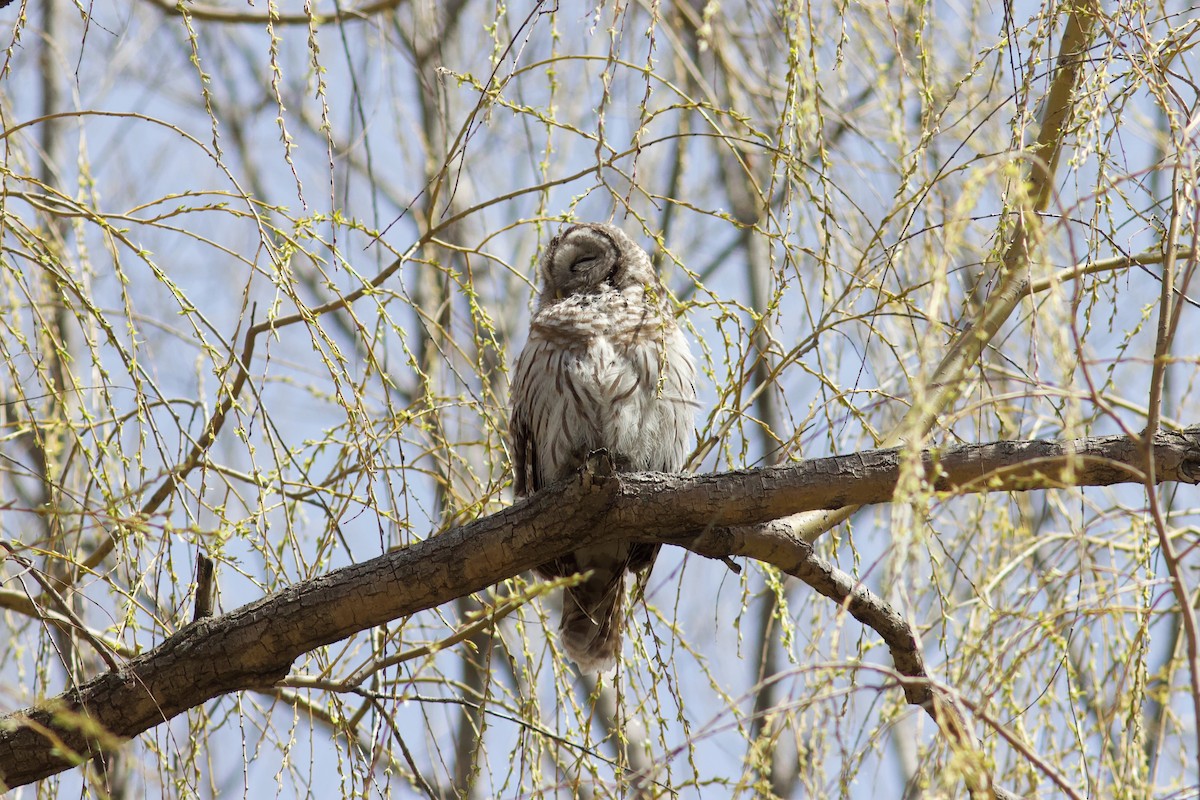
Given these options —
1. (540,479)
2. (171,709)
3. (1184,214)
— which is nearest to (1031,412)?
(1184,214)

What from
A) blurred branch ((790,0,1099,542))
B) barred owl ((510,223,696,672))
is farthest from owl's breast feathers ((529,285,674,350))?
blurred branch ((790,0,1099,542))

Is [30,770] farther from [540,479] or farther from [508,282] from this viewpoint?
[508,282]

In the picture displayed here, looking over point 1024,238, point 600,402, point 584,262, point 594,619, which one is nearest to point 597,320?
point 600,402

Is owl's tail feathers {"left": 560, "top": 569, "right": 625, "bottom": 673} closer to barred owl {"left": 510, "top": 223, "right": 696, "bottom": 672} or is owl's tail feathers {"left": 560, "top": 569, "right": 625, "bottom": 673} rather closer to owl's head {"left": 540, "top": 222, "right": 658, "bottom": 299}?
barred owl {"left": 510, "top": 223, "right": 696, "bottom": 672}

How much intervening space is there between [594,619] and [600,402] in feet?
1.97

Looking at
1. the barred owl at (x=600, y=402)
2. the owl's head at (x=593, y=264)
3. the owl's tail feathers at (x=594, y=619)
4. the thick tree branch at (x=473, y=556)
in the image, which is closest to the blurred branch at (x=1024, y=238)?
the thick tree branch at (x=473, y=556)

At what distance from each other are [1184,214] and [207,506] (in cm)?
168

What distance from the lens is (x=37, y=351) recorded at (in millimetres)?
2256

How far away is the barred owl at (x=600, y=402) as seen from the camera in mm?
3219

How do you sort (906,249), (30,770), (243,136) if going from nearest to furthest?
(30,770) → (906,249) → (243,136)

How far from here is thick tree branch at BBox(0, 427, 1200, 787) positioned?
2145 millimetres

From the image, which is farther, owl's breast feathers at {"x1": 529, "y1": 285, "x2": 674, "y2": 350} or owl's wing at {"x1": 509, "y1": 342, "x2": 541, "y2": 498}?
owl's wing at {"x1": 509, "y1": 342, "x2": 541, "y2": 498}

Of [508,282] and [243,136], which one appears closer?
[508,282]

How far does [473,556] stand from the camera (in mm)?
2348
